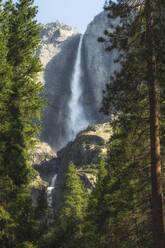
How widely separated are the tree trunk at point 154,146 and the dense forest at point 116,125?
0.9 inches

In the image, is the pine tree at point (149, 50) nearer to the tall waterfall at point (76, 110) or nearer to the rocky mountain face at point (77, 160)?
the rocky mountain face at point (77, 160)

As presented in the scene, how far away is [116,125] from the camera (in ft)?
31.1

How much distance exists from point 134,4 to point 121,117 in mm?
3832

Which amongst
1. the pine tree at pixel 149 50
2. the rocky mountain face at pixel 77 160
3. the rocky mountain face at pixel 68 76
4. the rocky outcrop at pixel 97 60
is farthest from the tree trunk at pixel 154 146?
the rocky outcrop at pixel 97 60

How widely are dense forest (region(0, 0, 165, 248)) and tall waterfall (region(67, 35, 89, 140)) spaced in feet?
275

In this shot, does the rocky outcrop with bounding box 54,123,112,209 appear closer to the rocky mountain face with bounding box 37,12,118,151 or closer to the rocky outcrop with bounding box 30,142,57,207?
the rocky outcrop with bounding box 30,142,57,207

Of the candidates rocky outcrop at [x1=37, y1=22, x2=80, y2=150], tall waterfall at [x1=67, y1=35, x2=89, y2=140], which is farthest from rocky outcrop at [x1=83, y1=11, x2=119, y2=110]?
rocky outcrop at [x1=37, y1=22, x2=80, y2=150]

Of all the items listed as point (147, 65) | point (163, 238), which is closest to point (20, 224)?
point (163, 238)

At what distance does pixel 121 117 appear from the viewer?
30.4 ft

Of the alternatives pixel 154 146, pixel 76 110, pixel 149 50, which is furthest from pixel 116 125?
pixel 76 110

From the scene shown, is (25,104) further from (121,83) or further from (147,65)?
(147,65)

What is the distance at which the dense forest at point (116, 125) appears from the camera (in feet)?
26.6

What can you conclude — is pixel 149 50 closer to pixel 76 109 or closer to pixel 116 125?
pixel 116 125

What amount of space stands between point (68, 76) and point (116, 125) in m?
109
